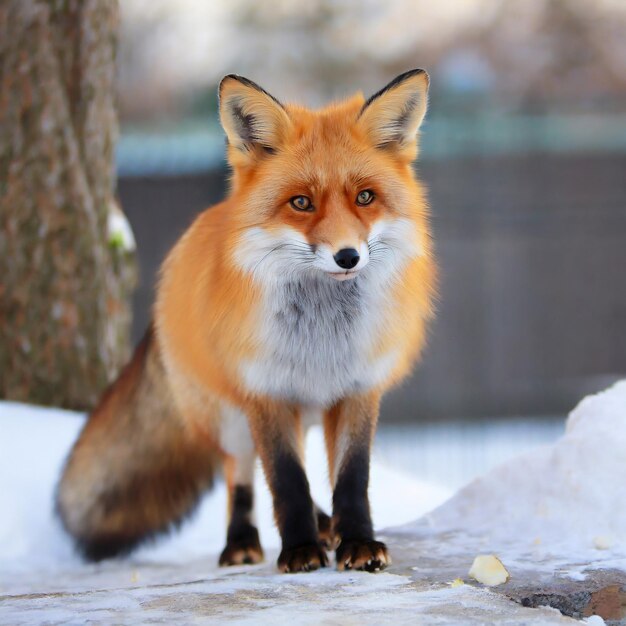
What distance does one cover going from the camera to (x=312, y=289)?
8.24ft

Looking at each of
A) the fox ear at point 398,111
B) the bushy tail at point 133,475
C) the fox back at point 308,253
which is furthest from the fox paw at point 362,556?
the fox ear at point 398,111

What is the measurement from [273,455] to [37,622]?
86cm

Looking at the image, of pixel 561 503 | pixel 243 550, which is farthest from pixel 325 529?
pixel 561 503

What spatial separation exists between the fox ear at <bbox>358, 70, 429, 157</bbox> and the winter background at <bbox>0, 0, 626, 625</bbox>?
1024mm

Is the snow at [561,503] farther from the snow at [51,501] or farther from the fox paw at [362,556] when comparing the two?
the snow at [51,501]

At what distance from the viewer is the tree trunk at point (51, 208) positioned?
13.4ft

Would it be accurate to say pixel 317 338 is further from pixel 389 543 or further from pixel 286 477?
pixel 389 543

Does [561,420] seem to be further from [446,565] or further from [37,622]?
[37,622]

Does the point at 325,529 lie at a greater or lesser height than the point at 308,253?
lesser

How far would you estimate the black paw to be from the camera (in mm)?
2869

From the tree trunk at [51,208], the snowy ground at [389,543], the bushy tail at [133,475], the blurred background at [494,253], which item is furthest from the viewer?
the blurred background at [494,253]

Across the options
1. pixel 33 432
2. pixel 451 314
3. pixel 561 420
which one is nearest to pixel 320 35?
pixel 451 314

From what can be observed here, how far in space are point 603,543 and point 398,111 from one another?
4.07 ft

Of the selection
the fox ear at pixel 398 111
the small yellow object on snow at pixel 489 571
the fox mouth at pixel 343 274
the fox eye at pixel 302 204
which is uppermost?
the fox ear at pixel 398 111
